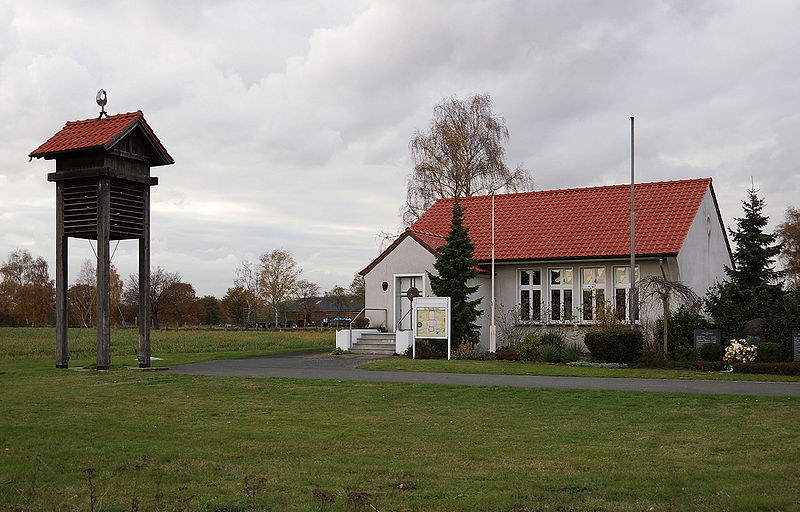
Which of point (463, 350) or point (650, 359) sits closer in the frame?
point (650, 359)

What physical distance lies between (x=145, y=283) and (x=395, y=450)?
13237mm

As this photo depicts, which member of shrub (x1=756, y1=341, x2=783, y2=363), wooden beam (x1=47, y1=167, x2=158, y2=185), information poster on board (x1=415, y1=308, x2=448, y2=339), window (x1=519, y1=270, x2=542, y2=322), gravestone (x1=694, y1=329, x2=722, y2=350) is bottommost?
shrub (x1=756, y1=341, x2=783, y2=363)

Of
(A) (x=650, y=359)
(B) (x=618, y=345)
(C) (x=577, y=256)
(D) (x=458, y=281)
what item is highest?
(C) (x=577, y=256)

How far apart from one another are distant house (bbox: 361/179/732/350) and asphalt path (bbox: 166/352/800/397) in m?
6.85

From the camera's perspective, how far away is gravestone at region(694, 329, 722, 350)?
2322cm

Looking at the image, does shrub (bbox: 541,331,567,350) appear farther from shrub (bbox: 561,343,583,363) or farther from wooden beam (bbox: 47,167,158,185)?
wooden beam (bbox: 47,167,158,185)

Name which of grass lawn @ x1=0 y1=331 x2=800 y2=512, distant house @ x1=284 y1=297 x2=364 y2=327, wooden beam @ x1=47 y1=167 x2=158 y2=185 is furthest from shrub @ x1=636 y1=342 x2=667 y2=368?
distant house @ x1=284 y1=297 x2=364 y2=327

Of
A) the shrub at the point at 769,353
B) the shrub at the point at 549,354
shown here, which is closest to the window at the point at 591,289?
the shrub at the point at 549,354

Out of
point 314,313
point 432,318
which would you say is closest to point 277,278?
point 314,313

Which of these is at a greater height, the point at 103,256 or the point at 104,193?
the point at 104,193

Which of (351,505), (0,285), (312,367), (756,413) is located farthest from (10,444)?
(0,285)

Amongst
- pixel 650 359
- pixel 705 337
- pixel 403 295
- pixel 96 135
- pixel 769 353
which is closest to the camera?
pixel 96 135

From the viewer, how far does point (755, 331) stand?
74.9 feet

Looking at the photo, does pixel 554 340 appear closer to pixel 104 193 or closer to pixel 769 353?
pixel 769 353
